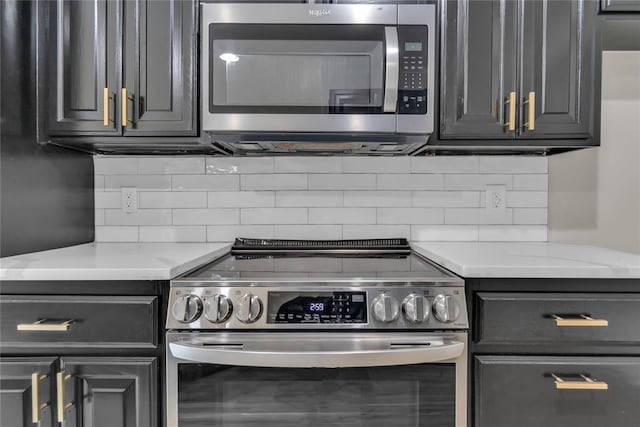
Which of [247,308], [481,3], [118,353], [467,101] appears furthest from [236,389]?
[481,3]

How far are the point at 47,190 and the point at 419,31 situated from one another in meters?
1.54

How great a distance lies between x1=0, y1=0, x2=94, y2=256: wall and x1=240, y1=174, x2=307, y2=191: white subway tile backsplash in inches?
29.5

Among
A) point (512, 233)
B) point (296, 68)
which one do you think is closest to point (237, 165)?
point (296, 68)

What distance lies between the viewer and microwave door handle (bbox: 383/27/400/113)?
1.32 m

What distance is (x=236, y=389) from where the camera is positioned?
109 centimetres

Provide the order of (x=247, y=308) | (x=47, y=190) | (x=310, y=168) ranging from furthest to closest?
1. (x=310, y=168)
2. (x=47, y=190)
3. (x=247, y=308)

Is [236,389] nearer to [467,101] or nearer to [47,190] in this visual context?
[47,190]

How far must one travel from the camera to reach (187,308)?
3.54 feet

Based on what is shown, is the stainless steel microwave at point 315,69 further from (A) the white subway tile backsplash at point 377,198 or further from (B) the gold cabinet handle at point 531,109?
(A) the white subway tile backsplash at point 377,198

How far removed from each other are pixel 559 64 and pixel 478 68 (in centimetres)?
29

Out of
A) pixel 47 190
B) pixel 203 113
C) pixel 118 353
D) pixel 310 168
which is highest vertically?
pixel 203 113

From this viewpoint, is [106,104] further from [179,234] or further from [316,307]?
[316,307]

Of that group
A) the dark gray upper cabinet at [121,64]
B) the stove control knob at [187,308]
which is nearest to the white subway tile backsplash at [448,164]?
the dark gray upper cabinet at [121,64]

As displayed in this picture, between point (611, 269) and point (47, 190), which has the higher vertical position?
point (47, 190)
